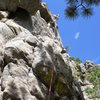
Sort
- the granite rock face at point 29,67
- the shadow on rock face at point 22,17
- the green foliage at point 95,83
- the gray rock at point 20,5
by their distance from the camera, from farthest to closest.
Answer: the green foliage at point 95,83
the shadow on rock face at point 22,17
the gray rock at point 20,5
the granite rock face at point 29,67

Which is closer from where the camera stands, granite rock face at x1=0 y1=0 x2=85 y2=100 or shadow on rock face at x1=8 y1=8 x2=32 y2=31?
granite rock face at x1=0 y1=0 x2=85 y2=100

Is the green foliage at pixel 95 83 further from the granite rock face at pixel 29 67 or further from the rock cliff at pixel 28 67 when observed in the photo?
the rock cliff at pixel 28 67

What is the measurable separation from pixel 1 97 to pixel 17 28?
7052mm

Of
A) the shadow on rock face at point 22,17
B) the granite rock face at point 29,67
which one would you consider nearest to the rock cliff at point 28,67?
the granite rock face at point 29,67

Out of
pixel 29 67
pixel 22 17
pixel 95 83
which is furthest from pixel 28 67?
pixel 95 83

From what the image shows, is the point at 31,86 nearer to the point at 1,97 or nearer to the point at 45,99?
the point at 45,99

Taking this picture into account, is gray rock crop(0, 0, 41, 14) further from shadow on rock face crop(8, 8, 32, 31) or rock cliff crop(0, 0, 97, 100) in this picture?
shadow on rock face crop(8, 8, 32, 31)

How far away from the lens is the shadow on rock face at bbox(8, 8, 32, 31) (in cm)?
1869

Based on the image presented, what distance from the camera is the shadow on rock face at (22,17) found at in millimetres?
18694

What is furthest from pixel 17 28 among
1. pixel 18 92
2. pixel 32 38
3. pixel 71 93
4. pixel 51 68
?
pixel 18 92

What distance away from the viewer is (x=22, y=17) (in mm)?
19281

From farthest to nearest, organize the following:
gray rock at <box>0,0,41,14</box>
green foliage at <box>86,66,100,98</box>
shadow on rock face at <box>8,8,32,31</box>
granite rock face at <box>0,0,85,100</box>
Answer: green foliage at <box>86,66,100,98</box>
shadow on rock face at <box>8,8,32,31</box>
gray rock at <box>0,0,41,14</box>
granite rock face at <box>0,0,85,100</box>

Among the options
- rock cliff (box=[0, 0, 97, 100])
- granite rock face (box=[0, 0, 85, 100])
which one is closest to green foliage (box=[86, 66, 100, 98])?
granite rock face (box=[0, 0, 85, 100])

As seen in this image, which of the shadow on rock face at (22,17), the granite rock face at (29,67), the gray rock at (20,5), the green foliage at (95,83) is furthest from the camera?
the green foliage at (95,83)
